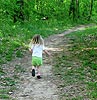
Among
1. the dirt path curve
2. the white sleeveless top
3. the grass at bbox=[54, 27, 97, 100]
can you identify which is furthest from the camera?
the white sleeveless top

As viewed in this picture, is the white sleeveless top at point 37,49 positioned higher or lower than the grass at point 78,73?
higher

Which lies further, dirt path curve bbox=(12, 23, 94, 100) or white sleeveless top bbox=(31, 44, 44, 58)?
white sleeveless top bbox=(31, 44, 44, 58)

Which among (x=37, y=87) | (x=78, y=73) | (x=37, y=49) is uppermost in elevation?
(x=37, y=49)

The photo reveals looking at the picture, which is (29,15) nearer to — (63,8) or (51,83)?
(63,8)

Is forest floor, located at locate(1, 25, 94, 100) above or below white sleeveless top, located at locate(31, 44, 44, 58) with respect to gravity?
below

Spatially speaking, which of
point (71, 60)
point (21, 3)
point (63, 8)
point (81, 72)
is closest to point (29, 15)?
point (21, 3)

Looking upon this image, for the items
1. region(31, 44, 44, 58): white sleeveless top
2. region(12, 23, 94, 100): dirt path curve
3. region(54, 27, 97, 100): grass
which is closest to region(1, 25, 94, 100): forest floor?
region(12, 23, 94, 100): dirt path curve

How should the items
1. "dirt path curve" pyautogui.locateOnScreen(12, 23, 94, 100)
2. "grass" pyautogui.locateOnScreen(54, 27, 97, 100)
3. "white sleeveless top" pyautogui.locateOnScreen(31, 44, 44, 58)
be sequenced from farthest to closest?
"white sleeveless top" pyautogui.locateOnScreen(31, 44, 44, 58), "grass" pyautogui.locateOnScreen(54, 27, 97, 100), "dirt path curve" pyautogui.locateOnScreen(12, 23, 94, 100)

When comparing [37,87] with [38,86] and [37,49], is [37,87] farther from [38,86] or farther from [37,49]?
[37,49]

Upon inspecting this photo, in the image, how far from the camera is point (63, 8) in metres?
55.4

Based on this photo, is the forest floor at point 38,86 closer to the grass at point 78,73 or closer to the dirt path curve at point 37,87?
the dirt path curve at point 37,87

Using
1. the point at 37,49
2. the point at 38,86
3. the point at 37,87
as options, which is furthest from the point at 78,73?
the point at 37,87

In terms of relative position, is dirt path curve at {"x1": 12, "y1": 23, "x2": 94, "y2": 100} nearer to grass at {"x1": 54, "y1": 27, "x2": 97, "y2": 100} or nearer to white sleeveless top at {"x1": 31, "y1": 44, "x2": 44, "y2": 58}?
grass at {"x1": 54, "y1": 27, "x2": 97, "y2": 100}

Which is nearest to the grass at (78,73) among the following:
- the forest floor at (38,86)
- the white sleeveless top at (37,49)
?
the forest floor at (38,86)
